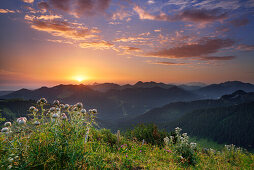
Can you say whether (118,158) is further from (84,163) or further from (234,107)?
(234,107)

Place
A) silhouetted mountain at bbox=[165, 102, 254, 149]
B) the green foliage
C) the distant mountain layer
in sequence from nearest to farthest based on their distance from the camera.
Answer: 1. the green foliage
2. silhouetted mountain at bbox=[165, 102, 254, 149]
3. the distant mountain layer

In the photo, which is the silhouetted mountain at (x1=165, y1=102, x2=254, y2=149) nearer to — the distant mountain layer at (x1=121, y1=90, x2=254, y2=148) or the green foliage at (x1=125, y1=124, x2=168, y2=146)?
the distant mountain layer at (x1=121, y1=90, x2=254, y2=148)

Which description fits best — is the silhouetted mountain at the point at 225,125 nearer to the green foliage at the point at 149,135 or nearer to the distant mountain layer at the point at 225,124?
the distant mountain layer at the point at 225,124

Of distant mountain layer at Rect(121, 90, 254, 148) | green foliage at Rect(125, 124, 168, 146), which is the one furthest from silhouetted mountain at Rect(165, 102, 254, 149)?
green foliage at Rect(125, 124, 168, 146)

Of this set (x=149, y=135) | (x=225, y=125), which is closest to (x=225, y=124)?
(x=225, y=125)

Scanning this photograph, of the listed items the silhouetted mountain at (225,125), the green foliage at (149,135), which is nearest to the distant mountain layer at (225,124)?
the silhouetted mountain at (225,125)

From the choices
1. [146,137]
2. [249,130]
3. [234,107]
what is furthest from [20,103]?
[234,107]

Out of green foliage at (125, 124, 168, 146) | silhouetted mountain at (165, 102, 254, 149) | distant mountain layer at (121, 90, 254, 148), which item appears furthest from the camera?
distant mountain layer at (121, 90, 254, 148)

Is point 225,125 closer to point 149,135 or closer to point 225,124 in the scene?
point 225,124

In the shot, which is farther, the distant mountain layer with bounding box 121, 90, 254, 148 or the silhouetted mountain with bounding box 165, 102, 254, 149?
the distant mountain layer with bounding box 121, 90, 254, 148

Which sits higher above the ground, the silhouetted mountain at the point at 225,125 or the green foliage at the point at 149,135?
the green foliage at the point at 149,135

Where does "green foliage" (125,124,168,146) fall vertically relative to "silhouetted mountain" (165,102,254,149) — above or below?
above

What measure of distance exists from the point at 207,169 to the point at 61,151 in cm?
598

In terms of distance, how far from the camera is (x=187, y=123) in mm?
188500
